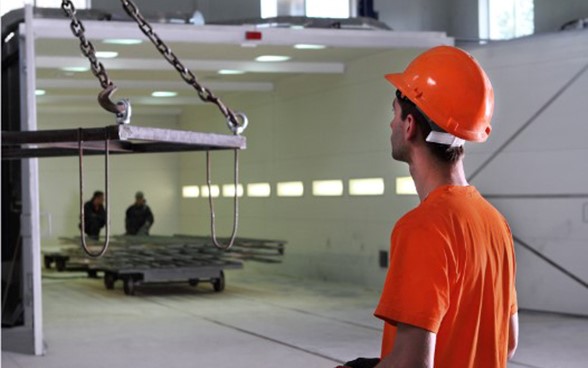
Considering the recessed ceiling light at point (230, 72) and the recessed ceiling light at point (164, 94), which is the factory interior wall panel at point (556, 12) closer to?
the recessed ceiling light at point (230, 72)

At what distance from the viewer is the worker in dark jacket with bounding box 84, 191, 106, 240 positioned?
2088 centimetres

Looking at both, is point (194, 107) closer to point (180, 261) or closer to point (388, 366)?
point (180, 261)

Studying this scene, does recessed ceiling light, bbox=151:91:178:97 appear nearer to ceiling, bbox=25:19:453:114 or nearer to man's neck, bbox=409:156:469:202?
ceiling, bbox=25:19:453:114

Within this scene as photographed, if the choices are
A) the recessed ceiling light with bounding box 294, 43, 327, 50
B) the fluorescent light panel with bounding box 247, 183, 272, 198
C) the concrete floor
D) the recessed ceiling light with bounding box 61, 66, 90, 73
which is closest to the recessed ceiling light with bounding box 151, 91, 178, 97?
the fluorescent light panel with bounding box 247, 183, 272, 198

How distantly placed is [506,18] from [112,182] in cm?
1219

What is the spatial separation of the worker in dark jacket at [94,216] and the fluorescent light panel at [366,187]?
6323 mm

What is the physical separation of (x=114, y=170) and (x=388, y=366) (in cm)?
2302

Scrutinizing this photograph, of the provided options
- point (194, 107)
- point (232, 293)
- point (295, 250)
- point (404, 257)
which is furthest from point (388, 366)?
point (194, 107)

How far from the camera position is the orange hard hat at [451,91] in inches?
95.5

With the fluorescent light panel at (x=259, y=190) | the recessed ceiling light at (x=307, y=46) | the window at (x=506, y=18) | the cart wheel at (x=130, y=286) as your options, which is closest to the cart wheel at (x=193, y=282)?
the cart wheel at (x=130, y=286)

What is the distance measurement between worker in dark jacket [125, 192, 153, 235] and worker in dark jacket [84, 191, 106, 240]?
846 mm

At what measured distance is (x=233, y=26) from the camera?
13.0 m

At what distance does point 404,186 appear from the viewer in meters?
15.0

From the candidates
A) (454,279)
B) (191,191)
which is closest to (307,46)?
(191,191)
